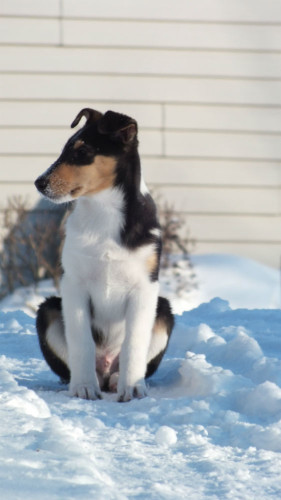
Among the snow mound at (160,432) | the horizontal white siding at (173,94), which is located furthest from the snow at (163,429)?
the horizontal white siding at (173,94)

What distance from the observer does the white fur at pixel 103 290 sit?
4102 millimetres

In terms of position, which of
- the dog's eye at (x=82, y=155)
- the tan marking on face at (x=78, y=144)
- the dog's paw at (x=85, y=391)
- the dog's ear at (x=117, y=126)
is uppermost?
the dog's ear at (x=117, y=126)

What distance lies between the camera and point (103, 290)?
13.6ft

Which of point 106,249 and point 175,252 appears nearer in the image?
point 106,249

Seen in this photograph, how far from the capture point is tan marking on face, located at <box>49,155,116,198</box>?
3975 millimetres

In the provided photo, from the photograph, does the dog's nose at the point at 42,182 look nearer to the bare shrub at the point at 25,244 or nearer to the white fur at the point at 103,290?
the white fur at the point at 103,290

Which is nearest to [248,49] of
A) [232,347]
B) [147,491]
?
[232,347]

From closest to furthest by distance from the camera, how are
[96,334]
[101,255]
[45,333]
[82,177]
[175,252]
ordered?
1. [82,177]
2. [101,255]
3. [96,334]
4. [45,333]
5. [175,252]

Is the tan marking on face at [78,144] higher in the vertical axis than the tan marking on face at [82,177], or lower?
higher

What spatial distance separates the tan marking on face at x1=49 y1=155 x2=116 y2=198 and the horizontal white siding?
5007 millimetres

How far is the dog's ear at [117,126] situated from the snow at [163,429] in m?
1.18

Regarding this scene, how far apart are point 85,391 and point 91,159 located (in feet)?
3.47

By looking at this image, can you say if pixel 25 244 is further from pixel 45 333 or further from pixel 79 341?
pixel 79 341

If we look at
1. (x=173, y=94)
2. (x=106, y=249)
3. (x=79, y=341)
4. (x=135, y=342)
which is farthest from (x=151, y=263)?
(x=173, y=94)
